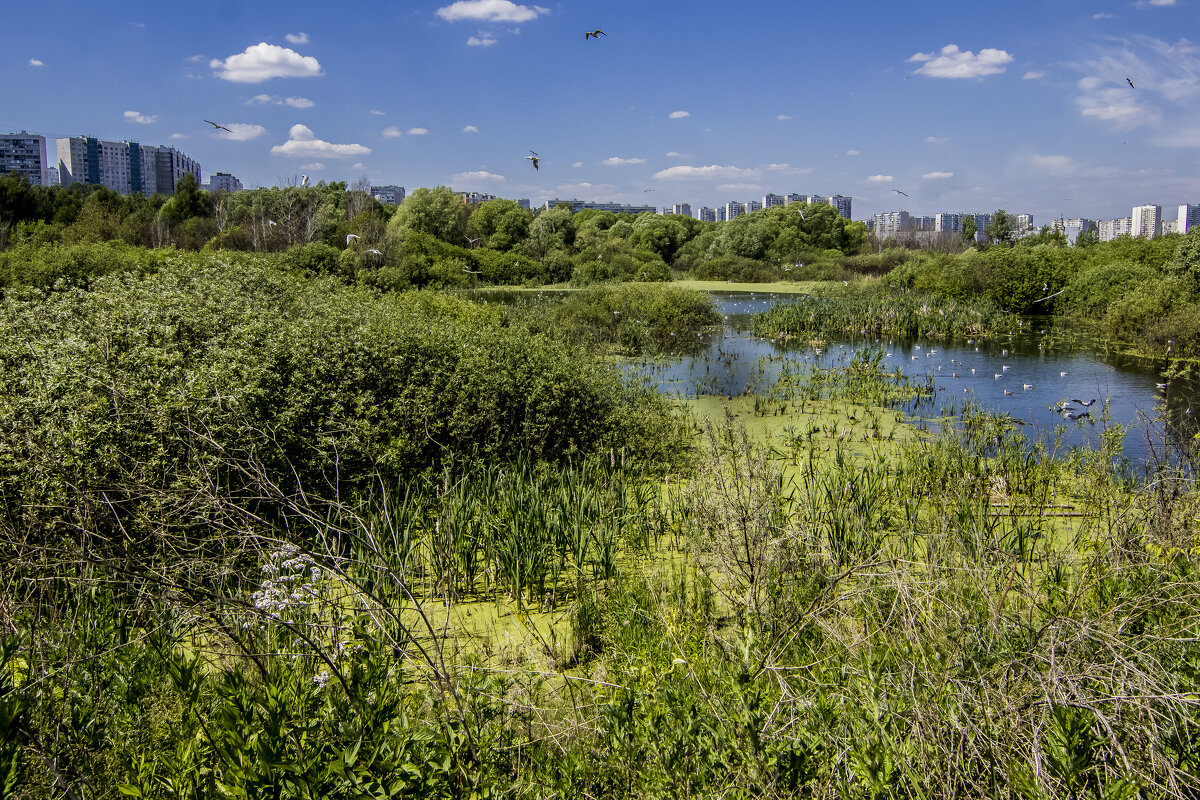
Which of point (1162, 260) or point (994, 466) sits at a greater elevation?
point (1162, 260)

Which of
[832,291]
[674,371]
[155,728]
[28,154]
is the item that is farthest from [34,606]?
[28,154]

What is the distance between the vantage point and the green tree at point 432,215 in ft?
149

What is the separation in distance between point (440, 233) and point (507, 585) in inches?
1730

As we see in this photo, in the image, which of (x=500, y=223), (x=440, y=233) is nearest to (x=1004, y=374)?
(x=440, y=233)

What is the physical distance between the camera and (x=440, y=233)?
46656mm

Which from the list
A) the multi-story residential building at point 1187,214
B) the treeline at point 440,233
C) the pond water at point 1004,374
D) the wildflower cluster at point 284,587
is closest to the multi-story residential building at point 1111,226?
the multi-story residential building at point 1187,214

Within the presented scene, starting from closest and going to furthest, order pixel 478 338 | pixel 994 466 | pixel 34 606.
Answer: pixel 34 606 → pixel 994 466 → pixel 478 338

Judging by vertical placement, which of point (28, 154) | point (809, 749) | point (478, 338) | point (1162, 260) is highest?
point (28, 154)

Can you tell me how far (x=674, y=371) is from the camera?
50.1 feet

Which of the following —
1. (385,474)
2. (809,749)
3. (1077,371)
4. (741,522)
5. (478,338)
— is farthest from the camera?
(1077,371)

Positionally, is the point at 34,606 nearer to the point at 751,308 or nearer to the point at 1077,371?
the point at 1077,371

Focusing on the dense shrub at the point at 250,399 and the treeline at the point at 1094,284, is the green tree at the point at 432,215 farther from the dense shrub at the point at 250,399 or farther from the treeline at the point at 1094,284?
the dense shrub at the point at 250,399

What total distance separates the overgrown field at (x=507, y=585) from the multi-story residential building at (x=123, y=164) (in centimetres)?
13991

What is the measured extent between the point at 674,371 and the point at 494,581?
10.3 m
